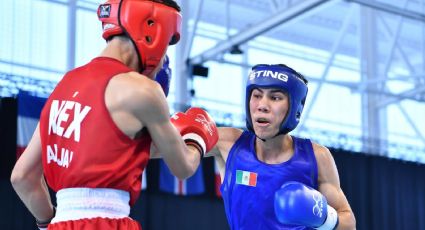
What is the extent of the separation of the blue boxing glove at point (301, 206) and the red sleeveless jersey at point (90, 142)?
73cm

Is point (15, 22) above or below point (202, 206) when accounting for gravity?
above

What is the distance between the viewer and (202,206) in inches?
276

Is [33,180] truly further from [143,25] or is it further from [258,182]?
[258,182]

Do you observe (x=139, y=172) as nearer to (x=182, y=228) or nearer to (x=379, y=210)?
(x=182, y=228)

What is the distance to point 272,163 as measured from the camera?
9.65 ft

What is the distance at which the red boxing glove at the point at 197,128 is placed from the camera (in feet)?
7.17

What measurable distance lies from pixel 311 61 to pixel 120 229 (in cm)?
1116

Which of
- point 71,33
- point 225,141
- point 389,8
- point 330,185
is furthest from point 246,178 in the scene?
point 389,8

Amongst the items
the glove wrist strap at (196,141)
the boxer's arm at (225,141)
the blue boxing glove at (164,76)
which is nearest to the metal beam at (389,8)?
the boxer's arm at (225,141)

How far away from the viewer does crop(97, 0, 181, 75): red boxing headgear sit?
206 centimetres

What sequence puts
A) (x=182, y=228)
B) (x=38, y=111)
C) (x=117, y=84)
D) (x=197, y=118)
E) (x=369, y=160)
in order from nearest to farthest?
(x=117, y=84) < (x=197, y=118) < (x=38, y=111) < (x=182, y=228) < (x=369, y=160)

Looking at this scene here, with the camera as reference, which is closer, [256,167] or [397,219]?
[256,167]

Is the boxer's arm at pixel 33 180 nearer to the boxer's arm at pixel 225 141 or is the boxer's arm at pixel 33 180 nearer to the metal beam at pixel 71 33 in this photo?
the boxer's arm at pixel 225 141

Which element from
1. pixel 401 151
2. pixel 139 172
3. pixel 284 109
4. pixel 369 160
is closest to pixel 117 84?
pixel 139 172
